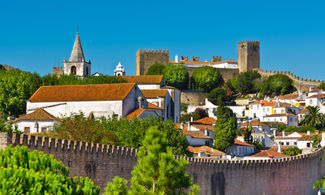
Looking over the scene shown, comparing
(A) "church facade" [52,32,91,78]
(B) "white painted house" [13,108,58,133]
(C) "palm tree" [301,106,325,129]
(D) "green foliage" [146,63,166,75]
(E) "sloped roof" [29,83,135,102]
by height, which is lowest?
(B) "white painted house" [13,108,58,133]

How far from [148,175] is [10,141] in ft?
19.3

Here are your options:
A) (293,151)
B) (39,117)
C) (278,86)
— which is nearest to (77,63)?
(39,117)

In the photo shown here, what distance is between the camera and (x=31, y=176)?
1841cm

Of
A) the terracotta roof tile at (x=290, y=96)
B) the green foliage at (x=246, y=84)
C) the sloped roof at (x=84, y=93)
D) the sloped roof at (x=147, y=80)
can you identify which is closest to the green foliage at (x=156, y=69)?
the green foliage at (x=246, y=84)

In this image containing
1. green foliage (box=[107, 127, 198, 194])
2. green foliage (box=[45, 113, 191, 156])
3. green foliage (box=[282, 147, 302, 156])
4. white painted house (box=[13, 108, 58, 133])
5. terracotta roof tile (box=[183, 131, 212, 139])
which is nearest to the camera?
green foliage (box=[107, 127, 198, 194])

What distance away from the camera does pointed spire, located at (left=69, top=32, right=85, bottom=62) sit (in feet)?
243

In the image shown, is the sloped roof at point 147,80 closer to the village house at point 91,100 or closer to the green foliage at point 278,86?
the village house at point 91,100

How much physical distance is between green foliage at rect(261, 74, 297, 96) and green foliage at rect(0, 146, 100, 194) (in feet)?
290

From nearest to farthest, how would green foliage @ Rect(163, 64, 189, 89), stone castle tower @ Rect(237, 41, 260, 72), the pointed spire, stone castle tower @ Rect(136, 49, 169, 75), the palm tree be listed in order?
the pointed spire
the palm tree
green foliage @ Rect(163, 64, 189, 89)
stone castle tower @ Rect(136, 49, 169, 75)
stone castle tower @ Rect(237, 41, 260, 72)

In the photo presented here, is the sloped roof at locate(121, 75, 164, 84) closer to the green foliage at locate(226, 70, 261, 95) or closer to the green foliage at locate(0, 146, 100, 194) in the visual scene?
the green foliage at locate(226, 70, 261, 95)

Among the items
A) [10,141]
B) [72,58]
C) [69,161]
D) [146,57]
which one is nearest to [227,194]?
[69,161]

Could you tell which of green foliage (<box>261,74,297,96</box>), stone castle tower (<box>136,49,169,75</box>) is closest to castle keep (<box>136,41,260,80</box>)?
stone castle tower (<box>136,49,169,75</box>)

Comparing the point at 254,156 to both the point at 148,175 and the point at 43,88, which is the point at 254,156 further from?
the point at 148,175

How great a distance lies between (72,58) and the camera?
7469 centimetres
